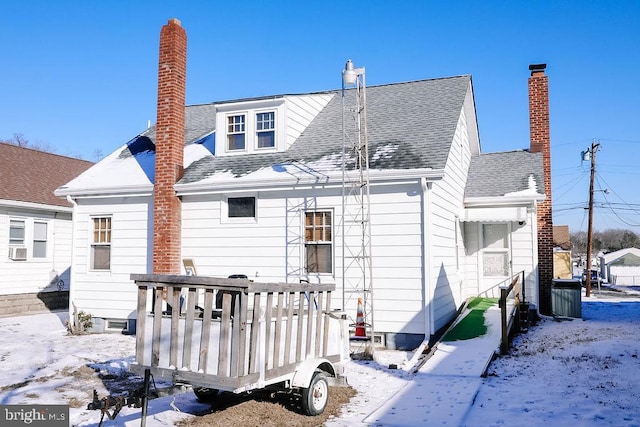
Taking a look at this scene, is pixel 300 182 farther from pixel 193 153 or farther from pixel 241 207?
pixel 193 153

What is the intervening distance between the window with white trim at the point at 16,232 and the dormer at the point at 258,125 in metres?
8.86

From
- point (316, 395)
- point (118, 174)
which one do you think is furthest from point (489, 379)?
point (118, 174)

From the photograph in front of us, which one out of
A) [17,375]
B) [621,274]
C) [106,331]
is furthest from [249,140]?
[621,274]

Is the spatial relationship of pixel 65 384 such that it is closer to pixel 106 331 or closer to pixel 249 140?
pixel 106 331

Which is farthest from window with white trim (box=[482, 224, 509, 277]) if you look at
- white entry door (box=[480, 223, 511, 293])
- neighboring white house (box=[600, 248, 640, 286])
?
neighboring white house (box=[600, 248, 640, 286])

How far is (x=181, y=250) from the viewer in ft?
45.0

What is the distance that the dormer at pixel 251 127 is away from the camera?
14.4m

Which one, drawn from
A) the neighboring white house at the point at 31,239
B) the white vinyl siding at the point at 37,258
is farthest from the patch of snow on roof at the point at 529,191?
the white vinyl siding at the point at 37,258

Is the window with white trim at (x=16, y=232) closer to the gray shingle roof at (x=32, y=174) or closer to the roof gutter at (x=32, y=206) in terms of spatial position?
the roof gutter at (x=32, y=206)

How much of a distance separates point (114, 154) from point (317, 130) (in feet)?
21.3

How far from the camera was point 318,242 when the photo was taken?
1233 centimetres

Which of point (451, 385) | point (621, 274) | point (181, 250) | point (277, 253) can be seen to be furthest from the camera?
point (621, 274)

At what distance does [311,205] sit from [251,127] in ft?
11.4

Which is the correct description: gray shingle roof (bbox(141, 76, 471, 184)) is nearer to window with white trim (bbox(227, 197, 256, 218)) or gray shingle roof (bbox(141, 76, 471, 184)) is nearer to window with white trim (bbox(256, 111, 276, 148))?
window with white trim (bbox(256, 111, 276, 148))
